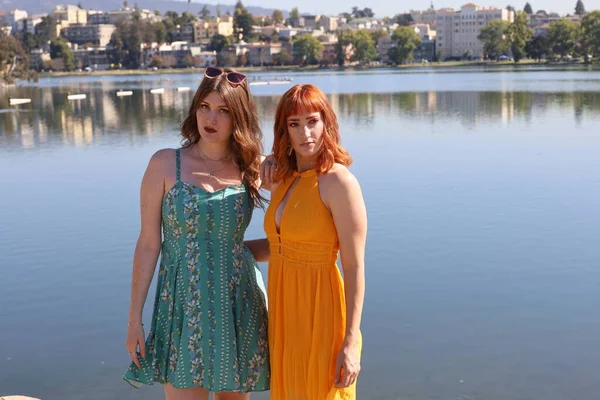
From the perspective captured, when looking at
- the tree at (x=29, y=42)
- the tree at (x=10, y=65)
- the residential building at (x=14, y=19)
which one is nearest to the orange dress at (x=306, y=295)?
the tree at (x=10, y=65)

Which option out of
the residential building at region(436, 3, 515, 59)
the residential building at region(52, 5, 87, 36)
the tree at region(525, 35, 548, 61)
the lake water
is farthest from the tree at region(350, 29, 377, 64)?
the lake water

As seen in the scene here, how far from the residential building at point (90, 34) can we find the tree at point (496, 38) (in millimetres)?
70790

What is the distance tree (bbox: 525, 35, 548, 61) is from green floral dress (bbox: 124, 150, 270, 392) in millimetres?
105737

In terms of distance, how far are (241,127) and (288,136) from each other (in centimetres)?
25

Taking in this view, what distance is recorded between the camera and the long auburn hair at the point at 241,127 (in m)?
2.92

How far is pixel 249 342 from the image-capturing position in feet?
9.81

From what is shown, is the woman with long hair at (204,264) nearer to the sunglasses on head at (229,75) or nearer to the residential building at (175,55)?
the sunglasses on head at (229,75)

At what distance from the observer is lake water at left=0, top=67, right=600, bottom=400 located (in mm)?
5707

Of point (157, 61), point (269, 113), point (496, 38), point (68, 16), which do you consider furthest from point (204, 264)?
point (68, 16)

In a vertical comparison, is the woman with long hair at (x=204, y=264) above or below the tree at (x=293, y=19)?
below

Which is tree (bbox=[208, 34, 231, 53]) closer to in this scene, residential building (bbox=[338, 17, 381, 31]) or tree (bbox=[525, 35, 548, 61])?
residential building (bbox=[338, 17, 381, 31])

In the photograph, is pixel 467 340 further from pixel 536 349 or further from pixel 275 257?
pixel 275 257

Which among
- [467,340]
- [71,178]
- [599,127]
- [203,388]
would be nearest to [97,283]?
[467,340]

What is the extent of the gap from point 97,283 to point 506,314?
352 cm
